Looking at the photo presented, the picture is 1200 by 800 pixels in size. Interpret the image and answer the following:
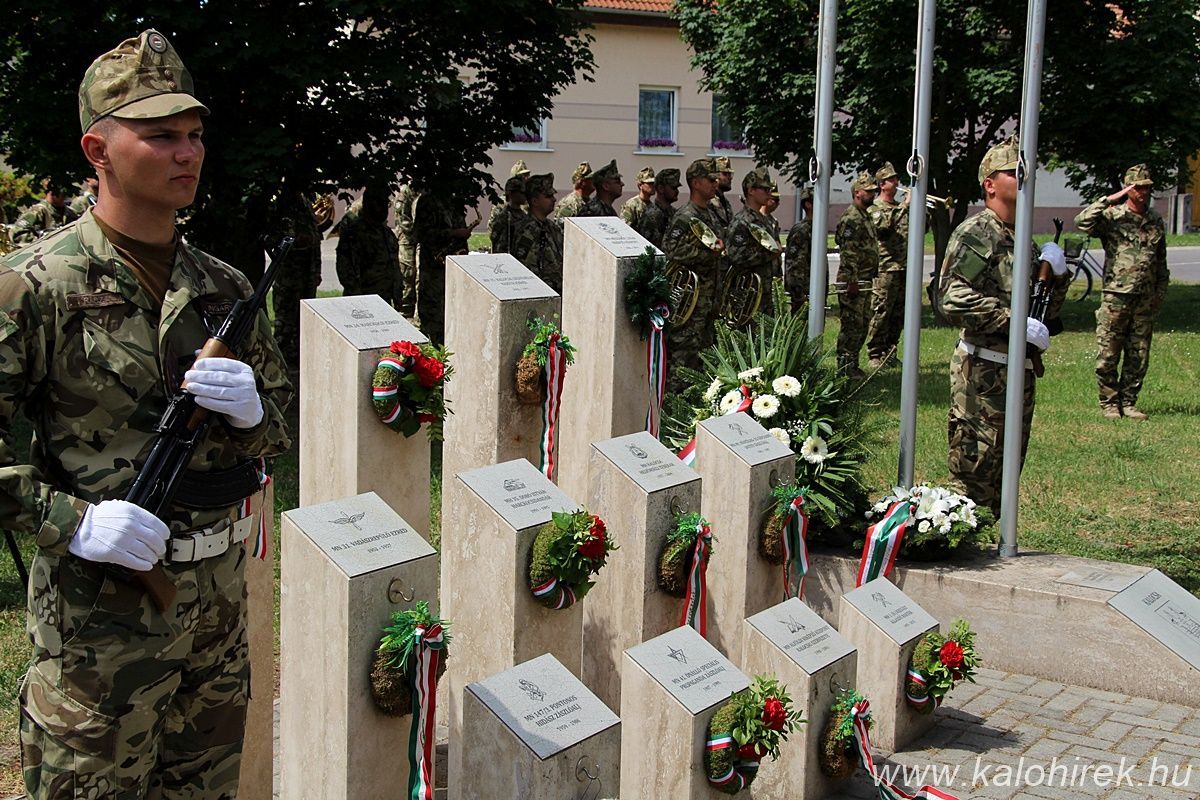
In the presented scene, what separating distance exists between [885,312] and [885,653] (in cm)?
1054

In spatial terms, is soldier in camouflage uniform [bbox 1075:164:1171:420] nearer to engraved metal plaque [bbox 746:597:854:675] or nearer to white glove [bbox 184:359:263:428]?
engraved metal plaque [bbox 746:597:854:675]

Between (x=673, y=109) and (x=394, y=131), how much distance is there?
2399 centimetres

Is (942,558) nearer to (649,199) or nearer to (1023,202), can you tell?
(1023,202)

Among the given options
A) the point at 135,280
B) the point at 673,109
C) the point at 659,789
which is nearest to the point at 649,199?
the point at 659,789

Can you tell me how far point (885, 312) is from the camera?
15.9 metres

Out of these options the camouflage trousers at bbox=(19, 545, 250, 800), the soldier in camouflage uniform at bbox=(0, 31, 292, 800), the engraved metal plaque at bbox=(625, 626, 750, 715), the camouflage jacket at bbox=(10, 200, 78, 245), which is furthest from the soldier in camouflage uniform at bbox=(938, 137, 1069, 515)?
the camouflage jacket at bbox=(10, 200, 78, 245)

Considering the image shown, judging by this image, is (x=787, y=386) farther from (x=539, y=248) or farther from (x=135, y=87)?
(x=539, y=248)

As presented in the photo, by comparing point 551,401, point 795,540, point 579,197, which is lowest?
point 795,540

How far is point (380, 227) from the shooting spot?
1514cm

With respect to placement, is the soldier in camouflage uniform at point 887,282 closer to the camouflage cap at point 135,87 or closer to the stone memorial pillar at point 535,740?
the stone memorial pillar at point 535,740

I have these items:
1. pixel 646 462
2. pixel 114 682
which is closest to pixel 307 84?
pixel 646 462

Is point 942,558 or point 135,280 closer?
point 135,280

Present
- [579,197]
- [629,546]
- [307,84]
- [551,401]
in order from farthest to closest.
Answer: [579,197] < [307,84] < [551,401] < [629,546]

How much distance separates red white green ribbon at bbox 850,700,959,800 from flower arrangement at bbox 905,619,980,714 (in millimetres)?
425
